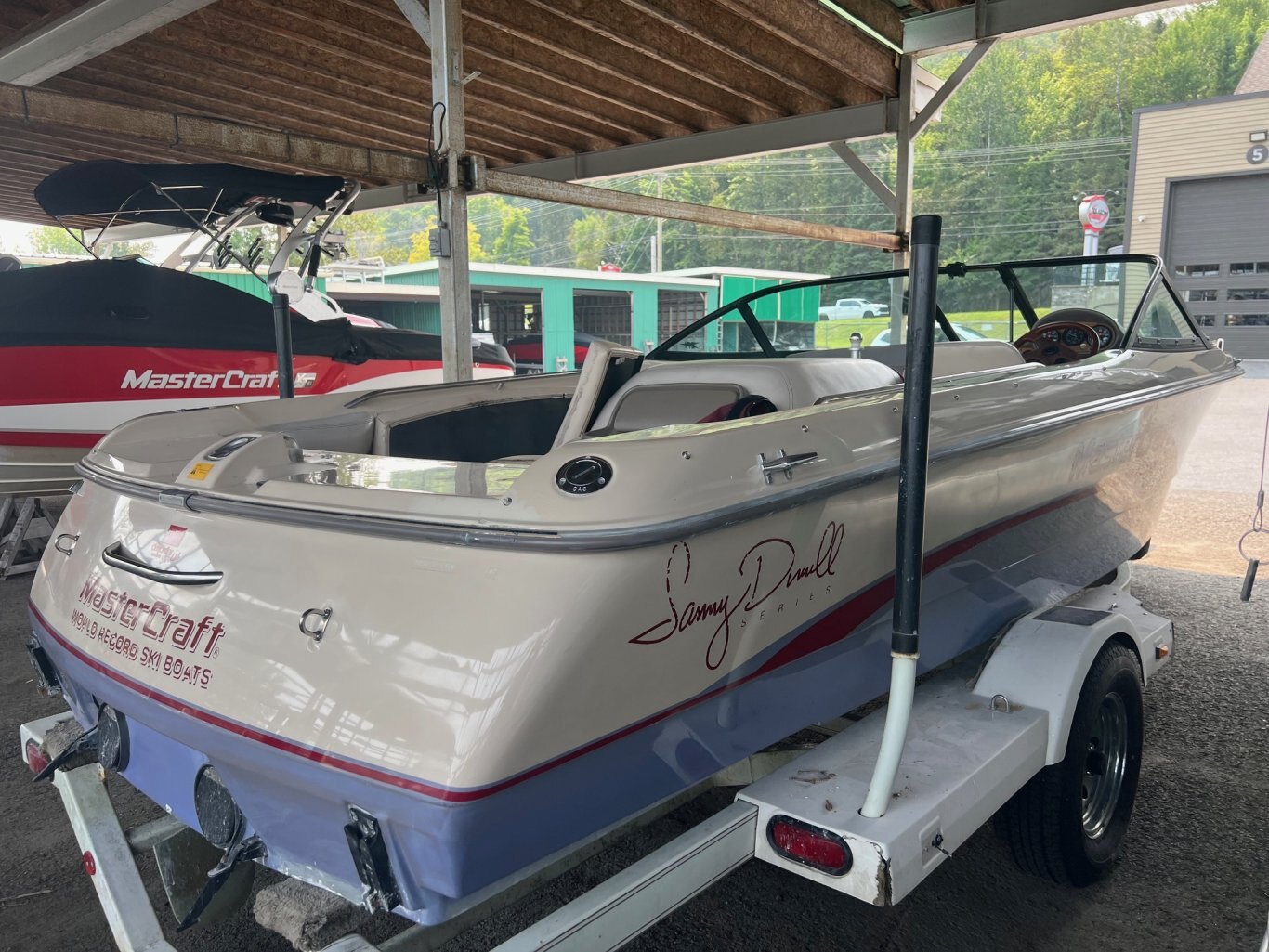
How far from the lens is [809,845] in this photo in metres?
1.55

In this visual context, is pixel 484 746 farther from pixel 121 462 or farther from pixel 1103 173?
pixel 1103 173

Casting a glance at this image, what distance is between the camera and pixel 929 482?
1987 millimetres

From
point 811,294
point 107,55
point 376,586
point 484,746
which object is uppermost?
point 107,55

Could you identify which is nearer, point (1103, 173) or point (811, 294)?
point (811, 294)

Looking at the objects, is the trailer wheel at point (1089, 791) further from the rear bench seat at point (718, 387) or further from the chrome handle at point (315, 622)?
the chrome handle at point (315, 622)

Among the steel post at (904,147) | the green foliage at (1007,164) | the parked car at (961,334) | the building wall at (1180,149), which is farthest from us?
the green foliage at (1007,164)

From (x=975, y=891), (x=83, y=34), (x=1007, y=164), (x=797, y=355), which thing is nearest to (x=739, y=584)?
(x=975, y=891)

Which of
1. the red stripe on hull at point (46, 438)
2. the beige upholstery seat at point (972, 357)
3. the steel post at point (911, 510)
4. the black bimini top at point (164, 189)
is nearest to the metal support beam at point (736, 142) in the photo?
the black bimini top at point (164, 189)

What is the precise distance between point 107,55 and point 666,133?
4.73 metres

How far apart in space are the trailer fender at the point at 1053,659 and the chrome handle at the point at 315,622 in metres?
1.49

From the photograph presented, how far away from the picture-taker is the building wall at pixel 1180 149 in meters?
15.6

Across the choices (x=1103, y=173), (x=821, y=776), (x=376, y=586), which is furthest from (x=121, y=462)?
(x=1103, y=173)

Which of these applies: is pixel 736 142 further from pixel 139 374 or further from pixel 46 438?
pixel 46 438

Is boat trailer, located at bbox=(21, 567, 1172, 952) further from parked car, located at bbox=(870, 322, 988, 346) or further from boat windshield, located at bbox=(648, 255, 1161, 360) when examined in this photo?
parked car, located at bbox=(870, 322, 988, 346)
